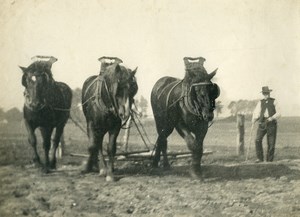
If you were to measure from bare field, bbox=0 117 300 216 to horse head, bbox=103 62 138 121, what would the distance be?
44 centimetres

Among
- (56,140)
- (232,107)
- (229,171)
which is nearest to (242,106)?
(232,107)

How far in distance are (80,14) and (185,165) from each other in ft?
4.65

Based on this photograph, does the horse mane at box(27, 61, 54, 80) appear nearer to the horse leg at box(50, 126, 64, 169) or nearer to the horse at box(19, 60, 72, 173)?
the horse at box(19, 60, 72, 173)

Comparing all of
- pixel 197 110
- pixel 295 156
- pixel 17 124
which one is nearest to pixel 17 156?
pixel 17 124

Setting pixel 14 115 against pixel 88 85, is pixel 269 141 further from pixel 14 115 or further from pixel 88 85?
pixel 14 115

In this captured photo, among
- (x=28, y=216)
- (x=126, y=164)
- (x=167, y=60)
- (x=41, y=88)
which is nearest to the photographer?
(x=28, y=216)

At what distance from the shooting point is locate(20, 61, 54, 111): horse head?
3146 millimetres

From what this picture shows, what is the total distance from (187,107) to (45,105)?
1.00 metres

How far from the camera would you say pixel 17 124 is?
125 inches

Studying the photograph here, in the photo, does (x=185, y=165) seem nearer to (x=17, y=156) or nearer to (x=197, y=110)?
(x=197, y=110)

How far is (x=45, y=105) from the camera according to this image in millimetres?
3240

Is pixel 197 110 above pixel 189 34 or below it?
below

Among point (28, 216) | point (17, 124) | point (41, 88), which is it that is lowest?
point (28, 216)

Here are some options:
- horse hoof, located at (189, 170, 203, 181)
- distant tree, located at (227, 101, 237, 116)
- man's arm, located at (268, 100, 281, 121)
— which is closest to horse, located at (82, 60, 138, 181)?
horse hoof, located at (189, 170, 203, 181)
